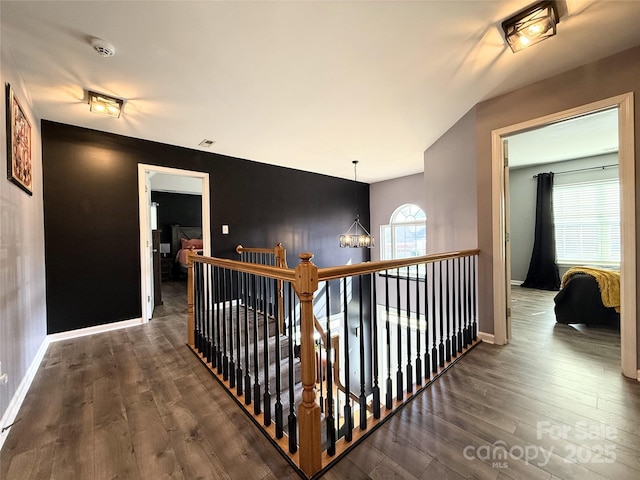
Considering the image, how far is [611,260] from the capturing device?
4.50 metres

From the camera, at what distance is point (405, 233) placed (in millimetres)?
5812

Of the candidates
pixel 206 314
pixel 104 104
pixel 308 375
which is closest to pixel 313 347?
pixel 308 375

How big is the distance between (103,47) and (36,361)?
8.27ft

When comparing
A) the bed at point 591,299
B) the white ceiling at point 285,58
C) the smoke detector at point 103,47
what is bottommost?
the bed at point 591,299

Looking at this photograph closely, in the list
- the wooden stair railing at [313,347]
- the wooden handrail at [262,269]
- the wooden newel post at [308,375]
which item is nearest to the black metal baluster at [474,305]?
the wooden stair railing at [313,347]

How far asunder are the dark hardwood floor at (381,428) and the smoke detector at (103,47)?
7.54 ft

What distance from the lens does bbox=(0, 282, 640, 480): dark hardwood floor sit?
1.19 m

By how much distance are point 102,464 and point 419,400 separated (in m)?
1.72

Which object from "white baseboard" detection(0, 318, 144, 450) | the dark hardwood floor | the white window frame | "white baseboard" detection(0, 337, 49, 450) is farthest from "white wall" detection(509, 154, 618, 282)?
"white baseboard" detection(0, 337, 49, 450)

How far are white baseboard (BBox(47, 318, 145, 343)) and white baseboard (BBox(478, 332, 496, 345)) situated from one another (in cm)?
383

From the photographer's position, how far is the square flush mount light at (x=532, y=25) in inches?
57.9

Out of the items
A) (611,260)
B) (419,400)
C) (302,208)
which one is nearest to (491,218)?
(419,400)

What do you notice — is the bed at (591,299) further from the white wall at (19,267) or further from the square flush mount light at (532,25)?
the white wall at (19,267)

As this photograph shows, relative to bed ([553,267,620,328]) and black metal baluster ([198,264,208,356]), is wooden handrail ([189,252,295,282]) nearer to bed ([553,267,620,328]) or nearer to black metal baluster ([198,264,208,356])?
black metal baluster ([198,264,208,356])
